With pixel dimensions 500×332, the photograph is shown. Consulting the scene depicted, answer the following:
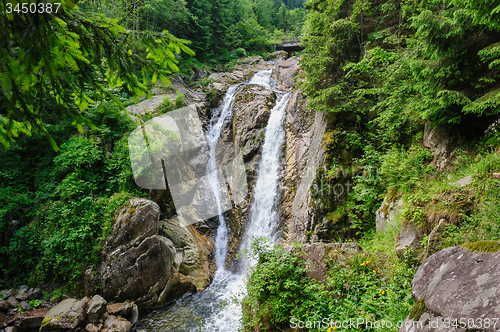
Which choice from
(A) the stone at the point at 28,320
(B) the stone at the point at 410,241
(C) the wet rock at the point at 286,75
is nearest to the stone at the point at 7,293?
(A) the stone at the point at 28,320

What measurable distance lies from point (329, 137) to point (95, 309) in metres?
9.71

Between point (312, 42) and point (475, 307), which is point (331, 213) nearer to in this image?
point (475, 307)

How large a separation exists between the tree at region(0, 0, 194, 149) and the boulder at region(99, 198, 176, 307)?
614 cm

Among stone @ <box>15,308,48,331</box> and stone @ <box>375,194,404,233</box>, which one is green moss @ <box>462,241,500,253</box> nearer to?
stone @ <box>375,194,404,233</box>

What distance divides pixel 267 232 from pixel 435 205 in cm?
657

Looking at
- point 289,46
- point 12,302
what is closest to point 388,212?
point 12,302

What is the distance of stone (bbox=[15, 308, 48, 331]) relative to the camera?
6402 millimetres

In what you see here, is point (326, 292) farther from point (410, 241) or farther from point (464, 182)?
point (464, 182)

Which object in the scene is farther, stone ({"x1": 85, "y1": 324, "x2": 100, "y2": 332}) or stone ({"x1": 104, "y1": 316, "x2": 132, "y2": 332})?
stone ({"x1": 104, "y1": 316, "x2": 132, "y2": 332})

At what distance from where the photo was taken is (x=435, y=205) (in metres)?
4.22

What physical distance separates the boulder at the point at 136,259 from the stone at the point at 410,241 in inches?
297

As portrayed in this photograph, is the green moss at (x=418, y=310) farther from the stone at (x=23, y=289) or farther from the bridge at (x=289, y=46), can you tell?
the bridge at (x=289, y=46)

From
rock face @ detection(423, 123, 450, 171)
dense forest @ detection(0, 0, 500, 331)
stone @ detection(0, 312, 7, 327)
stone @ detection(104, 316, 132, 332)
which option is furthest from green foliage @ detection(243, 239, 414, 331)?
stone @ detection(0, 312, 7, 327)

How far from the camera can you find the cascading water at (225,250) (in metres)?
7.14
